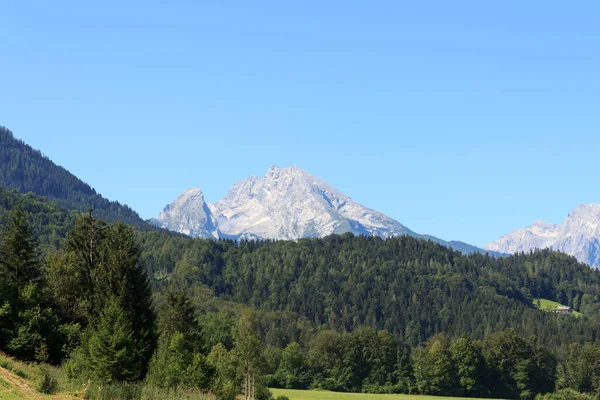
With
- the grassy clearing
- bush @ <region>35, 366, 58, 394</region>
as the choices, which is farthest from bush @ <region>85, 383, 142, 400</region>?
bush @ <region>35, 366, 58, 394</region>

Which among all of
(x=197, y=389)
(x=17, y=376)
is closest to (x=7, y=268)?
(x=197, y=389)

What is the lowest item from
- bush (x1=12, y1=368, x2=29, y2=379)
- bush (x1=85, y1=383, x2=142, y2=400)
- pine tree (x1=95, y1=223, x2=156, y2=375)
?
bush (x1=85, y1=383, x2=142, y2=400)

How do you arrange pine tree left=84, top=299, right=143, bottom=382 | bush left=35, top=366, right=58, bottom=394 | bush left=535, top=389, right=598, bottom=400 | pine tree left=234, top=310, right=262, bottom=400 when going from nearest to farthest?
bush left=35, top=366, right=58, bottom=394 < pine tree left=84, top=299, right=143, bottom=382 < pine tree left=234, top=310, right=262, bottom=400 < bush left=535, top=389, right=598, bottom=400

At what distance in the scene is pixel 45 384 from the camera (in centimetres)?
5391

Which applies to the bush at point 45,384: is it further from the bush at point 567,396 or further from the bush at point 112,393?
the bush at point 567,396

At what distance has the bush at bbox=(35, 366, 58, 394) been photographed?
5347 centimetres

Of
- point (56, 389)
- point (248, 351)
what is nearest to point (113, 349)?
point (56, 389)

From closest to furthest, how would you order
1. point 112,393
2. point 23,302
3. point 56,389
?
point 56,389 → point 112,393 → point 23,302

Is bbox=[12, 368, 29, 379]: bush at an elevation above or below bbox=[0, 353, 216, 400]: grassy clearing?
above

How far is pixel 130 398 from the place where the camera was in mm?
58344

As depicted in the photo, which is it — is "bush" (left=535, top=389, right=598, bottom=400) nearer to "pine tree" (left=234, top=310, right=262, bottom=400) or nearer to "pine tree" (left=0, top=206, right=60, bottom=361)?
"pine tree" (left=234, top=310, right=262, bottom=400)

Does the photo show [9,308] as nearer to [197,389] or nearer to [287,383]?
[197,389]

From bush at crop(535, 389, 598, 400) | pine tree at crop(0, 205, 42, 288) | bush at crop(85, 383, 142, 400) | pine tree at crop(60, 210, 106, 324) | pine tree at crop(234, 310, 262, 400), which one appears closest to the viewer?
bush at crop(85, 383, 142, 400)

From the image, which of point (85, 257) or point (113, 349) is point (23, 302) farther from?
point (85, 257)
